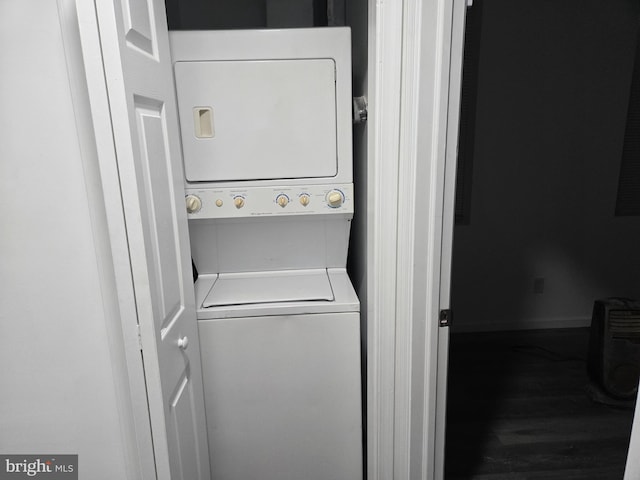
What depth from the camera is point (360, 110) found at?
1.54m

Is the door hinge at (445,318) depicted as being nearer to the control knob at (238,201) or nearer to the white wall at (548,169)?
the control knob at (238,201)

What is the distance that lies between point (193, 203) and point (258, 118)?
0.40 meters

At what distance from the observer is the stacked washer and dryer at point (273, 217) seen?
1465 millimetres

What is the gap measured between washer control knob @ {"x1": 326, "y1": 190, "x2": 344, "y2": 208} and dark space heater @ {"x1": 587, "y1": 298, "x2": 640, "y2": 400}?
1718 mm

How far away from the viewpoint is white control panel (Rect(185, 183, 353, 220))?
5.06 ft

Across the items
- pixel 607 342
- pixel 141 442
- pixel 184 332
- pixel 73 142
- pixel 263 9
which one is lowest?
pixel 607 342

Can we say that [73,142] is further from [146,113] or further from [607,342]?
[607,342]

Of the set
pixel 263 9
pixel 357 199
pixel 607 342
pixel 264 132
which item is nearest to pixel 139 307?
pixel 264 132

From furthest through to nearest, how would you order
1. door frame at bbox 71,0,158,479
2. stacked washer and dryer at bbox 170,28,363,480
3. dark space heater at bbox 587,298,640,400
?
dark space heater at bbox 587,298,640,400 → stacked washer and dryer at bbox 170,28,363,480 → door frame at bbox 71,0,158,479

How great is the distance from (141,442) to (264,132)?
42.2 inches

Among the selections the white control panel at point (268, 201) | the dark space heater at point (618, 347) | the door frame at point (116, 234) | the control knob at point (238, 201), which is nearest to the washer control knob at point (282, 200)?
the white control panel at point (268, 201)

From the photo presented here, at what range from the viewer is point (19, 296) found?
3.20ft

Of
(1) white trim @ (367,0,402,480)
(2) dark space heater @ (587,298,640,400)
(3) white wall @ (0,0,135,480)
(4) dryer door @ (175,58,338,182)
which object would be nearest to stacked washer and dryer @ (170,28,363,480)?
(4) dryer door @ (175,58,338,182)

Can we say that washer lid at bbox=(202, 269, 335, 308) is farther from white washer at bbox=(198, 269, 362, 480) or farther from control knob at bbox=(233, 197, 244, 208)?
control knob at bbox=(233, 197, 244, 208)
